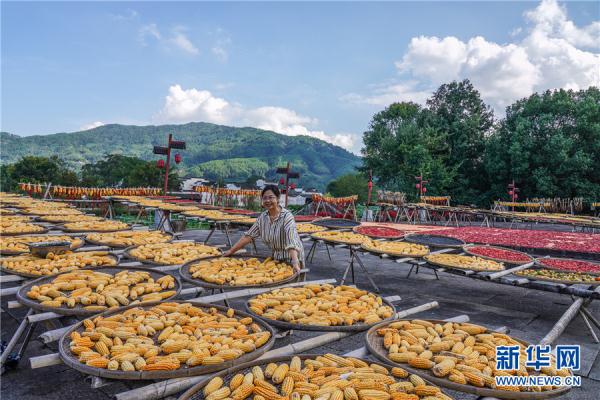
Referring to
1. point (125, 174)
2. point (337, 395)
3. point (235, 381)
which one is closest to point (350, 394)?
point (337, 395)

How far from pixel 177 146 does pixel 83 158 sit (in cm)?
12499

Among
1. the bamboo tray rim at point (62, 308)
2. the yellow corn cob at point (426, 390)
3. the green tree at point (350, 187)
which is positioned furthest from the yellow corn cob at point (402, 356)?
the green tree at point (350, 187)

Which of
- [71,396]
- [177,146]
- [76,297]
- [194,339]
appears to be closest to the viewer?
[194,339]

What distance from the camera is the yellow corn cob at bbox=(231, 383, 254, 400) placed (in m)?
1.99

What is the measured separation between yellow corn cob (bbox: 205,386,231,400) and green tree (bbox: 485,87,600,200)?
32.3 meters

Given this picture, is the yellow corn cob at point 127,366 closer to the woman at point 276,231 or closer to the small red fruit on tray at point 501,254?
the woman at point 276,231

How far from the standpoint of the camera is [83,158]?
123000 millimetres

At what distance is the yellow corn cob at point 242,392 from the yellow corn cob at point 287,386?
0.55 feet

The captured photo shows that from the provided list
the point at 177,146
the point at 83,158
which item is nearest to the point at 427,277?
the point at 177,146

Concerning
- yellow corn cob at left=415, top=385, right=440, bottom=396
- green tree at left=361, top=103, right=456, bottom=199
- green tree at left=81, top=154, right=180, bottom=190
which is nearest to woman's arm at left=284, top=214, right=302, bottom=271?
yellow corn cob at left=415, top=385, right=440, bottom=396

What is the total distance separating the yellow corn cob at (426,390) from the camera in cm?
204

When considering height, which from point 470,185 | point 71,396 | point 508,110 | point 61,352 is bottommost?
point 71,396

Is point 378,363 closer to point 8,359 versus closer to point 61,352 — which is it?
point 61,352

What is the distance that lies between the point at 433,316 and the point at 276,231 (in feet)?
9.61
